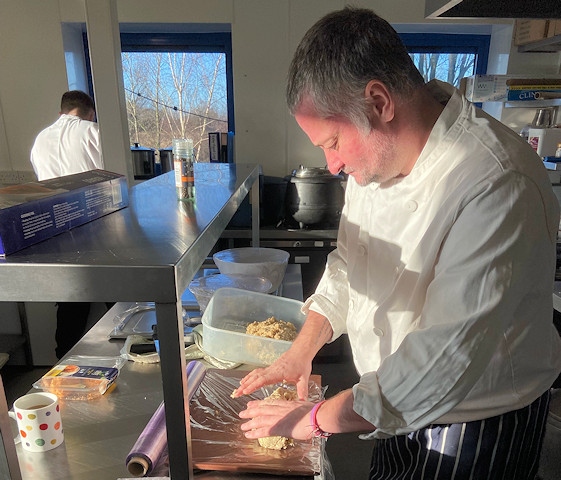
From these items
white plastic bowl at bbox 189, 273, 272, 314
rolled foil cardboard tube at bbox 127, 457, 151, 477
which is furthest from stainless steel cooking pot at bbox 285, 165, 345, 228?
rolled foil cardboard tube at bbox 127, 457, 151, 477

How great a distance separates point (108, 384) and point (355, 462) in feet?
4.94

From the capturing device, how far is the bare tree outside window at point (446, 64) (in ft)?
11.0

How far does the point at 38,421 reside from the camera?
876mm

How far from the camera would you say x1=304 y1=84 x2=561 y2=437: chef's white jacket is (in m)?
0.67

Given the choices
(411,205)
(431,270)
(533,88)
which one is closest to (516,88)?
(533,88)

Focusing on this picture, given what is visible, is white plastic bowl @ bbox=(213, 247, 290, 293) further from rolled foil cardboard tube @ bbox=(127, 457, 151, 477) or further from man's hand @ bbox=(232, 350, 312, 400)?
rolled foil cardboard tube @ bbox=(127, 457, 151, 477)

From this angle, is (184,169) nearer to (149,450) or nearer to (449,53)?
(149,450)

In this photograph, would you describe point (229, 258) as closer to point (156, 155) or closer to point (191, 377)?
point (191, 377)

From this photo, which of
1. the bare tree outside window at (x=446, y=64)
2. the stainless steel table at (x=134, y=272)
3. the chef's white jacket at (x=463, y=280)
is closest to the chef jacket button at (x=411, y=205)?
the chef's white jacket at (x=463, y=280)

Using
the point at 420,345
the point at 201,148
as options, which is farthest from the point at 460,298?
the point at 201,148

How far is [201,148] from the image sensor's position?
346 cm

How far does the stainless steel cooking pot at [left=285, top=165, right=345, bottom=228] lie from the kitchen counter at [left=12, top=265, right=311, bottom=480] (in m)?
1.57

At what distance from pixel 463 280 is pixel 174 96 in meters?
3.09

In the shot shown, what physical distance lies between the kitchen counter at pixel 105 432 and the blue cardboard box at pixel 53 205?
492mm
